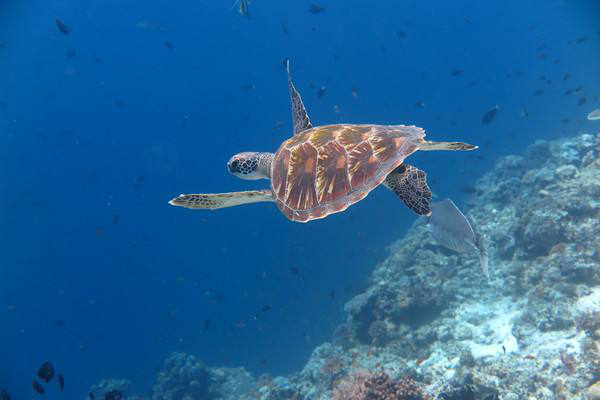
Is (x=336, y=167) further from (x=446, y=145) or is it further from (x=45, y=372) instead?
(x=45, y=372)

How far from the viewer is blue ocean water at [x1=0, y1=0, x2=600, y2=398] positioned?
38812 mm

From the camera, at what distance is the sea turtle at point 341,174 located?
10.4ft

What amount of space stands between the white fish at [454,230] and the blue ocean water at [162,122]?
27259 mm

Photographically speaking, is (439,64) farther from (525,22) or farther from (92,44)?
(92,44)

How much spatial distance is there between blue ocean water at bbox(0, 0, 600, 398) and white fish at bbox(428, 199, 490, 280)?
1073 inches

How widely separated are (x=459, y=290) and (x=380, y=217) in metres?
17.6

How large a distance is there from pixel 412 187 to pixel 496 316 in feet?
16.1

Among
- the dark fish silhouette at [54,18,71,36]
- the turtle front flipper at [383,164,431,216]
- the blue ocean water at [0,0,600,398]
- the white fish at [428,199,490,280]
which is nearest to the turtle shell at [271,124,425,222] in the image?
the turtle front flipper at [383,164,431,216]

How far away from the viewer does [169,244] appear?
144 feet

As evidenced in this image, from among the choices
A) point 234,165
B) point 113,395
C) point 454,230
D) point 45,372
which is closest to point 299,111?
point 234,165

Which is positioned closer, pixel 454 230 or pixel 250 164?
pixel 454 230

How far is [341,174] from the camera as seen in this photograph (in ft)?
10.8

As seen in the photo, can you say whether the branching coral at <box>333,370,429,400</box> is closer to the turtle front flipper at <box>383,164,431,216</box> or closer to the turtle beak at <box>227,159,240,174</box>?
the turtle front flipper at <box>383,164,431,216</box>

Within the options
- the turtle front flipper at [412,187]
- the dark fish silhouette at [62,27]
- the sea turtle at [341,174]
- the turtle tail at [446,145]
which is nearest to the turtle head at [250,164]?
the sea turtle at [341,174]
